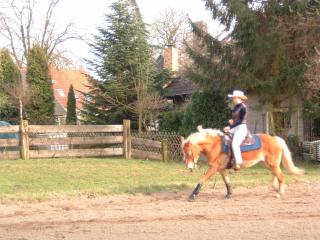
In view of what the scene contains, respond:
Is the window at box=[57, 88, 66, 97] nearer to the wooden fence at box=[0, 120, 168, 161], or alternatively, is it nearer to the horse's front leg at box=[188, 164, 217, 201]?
the wooden fence at box=[0, 120, 168, 161]

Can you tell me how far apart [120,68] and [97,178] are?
1494 centimetres

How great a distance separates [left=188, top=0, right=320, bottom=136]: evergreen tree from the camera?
744 inches

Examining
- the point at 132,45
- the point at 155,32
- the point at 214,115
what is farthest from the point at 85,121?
the point at 155,32

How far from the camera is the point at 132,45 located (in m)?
28.8

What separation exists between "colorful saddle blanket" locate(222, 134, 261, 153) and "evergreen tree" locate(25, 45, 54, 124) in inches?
1045

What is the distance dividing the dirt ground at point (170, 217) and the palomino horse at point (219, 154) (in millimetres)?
456

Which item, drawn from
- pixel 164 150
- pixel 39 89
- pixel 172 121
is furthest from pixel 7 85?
pixel 164 150

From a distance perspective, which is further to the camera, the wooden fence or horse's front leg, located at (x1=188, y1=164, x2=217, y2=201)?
the wooden fence

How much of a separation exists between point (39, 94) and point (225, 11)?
2040 centimetres

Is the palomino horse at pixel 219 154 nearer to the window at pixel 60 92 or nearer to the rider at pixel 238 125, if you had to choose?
the rider at pixel 238 125

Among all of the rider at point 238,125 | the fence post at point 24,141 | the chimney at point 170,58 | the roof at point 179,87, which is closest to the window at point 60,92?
the chimney at point 170,58

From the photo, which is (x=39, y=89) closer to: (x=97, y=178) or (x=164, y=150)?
(x=164, y=150)

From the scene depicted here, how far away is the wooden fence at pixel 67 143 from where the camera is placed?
1852cm

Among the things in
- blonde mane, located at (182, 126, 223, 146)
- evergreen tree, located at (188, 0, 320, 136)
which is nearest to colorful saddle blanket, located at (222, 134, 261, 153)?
blonde mane, located at (182, 126, 223, 146)
